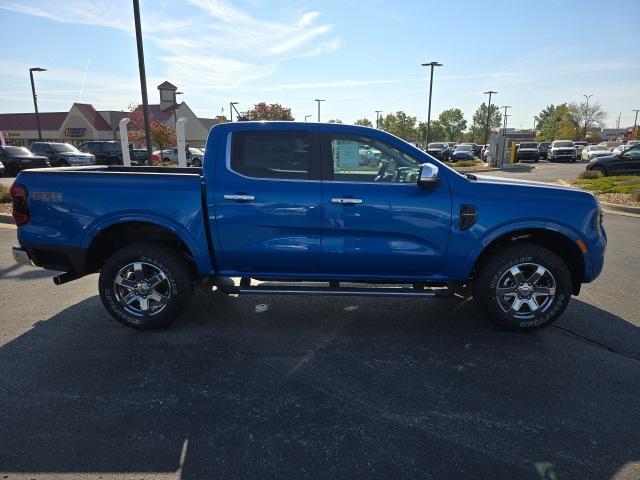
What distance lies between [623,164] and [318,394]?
21709mm

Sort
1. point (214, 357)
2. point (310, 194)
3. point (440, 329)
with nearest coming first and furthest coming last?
point (214, 357)
point (310, 194)
point (440, 329)

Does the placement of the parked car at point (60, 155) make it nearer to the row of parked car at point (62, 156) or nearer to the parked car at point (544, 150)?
the row of parked car at point (62, 156)

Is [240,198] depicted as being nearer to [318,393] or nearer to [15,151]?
[318,393]

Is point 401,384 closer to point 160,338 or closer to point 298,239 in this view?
point 298,239

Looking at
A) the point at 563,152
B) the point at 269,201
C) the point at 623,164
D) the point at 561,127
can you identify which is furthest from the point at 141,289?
the point at 561,127

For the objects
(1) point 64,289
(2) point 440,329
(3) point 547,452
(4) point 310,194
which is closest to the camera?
(3) point 547,452

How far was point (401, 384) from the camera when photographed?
11.1 ft

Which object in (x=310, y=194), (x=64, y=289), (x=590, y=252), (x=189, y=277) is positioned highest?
(x=310, y=194)

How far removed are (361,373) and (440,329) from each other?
48.9 inches

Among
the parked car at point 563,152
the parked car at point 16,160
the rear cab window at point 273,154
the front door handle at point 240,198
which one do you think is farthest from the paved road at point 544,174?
the parked car at point 16,160

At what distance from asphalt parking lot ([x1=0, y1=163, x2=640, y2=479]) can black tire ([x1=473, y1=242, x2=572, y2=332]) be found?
0.19 m

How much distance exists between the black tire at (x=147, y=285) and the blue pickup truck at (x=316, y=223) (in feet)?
0.04

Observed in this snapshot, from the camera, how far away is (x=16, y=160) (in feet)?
74.9

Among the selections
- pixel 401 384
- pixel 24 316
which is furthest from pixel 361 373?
pixel 24 316
